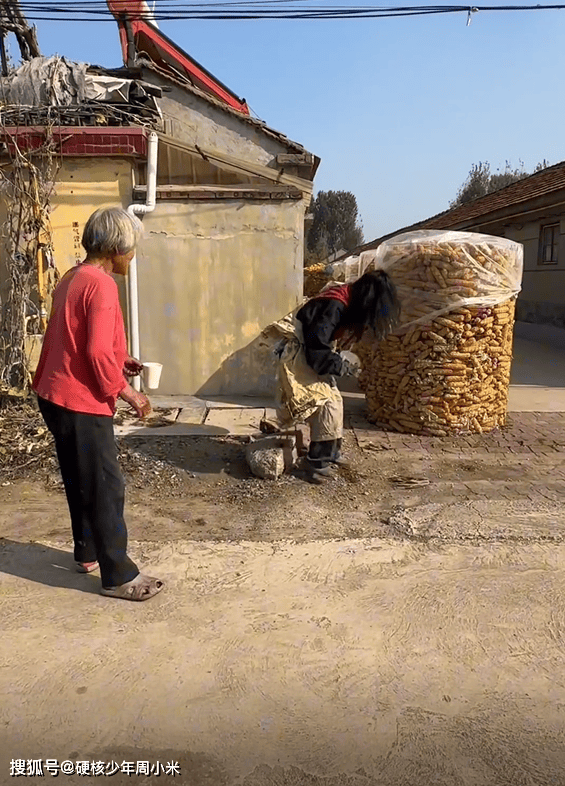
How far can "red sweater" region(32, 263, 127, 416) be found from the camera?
2775mm

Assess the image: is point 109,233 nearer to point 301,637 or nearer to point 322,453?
→ point 301,637

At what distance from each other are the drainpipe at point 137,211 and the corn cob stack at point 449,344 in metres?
2.89

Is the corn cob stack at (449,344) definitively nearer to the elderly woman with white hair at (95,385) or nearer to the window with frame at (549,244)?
the elderly woman with white hair at (95,385)

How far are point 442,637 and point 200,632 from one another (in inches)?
43.0

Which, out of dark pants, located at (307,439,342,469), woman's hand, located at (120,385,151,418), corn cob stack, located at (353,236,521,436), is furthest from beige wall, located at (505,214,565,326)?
woman's hand, located at (120,385,151,418)

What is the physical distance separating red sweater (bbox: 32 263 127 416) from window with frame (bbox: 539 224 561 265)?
13542 mm

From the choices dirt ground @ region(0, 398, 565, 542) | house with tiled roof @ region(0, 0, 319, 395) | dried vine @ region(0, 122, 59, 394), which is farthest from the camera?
house with tiled roof @ region(0, 0, 319, 395)

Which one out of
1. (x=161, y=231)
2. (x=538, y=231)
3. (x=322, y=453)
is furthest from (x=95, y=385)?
(x=538, y=231)

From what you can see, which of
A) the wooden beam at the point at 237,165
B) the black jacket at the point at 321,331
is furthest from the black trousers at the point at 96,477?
the wooden beam at the point at 237,165

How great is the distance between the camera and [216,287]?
23.9 feet

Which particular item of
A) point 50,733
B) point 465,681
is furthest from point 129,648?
point 465,681

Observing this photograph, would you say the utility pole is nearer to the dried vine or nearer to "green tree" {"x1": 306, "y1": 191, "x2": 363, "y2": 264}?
the dried vine

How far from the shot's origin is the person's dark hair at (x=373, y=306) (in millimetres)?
4371

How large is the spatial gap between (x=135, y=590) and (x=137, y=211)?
5012 millimetres
